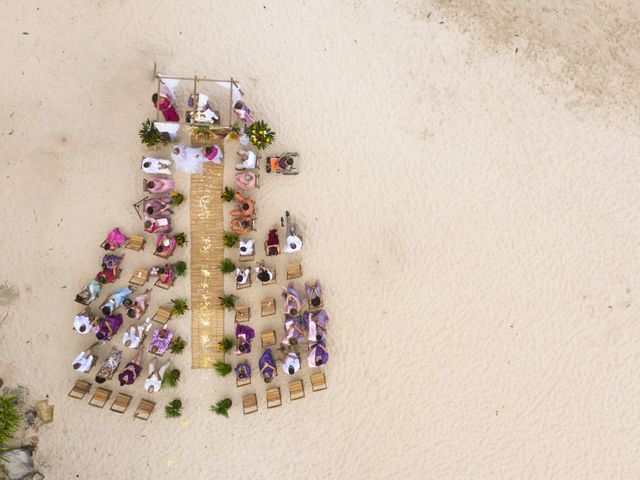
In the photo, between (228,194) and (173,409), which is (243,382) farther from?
(228,194)

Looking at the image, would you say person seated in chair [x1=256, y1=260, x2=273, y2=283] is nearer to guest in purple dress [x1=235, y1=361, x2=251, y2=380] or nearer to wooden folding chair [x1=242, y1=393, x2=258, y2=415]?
guest in purple dress [x1=235, y1=361, x2=251, y2=380]

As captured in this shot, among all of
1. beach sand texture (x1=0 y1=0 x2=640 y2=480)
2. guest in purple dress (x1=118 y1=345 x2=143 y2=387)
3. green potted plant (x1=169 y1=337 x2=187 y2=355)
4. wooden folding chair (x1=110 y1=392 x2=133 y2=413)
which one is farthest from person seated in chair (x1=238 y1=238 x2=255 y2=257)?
wooden folding chair (x1=110 y1=392 x2=133 y2=413)

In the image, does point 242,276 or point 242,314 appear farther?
point 242,314

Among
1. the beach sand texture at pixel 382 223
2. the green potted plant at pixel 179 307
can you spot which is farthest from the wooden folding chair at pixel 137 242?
the green potted plant at pixel 179 307

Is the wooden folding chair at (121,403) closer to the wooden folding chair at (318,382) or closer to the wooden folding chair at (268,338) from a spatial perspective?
the wooden folding chair at (268,338)

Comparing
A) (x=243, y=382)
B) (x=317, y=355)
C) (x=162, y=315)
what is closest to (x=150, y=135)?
(x=162, y=315)

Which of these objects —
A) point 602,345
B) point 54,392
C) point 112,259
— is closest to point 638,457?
point 602,345
